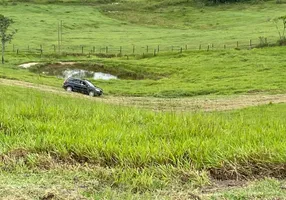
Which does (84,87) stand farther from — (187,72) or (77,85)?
(187,72)

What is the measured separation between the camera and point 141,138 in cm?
690

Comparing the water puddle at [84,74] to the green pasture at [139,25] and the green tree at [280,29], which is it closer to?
the green pasture at [139,25]

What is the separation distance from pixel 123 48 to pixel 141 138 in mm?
67143

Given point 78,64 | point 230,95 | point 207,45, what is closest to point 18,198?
point 230,95

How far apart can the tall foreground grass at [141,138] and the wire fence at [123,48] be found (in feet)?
194

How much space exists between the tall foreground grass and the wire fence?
194ft

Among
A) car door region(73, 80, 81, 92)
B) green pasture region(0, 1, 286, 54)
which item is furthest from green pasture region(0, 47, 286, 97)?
green pasture region(0, 1, 286, 54)

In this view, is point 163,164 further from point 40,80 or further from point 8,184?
point 40,80

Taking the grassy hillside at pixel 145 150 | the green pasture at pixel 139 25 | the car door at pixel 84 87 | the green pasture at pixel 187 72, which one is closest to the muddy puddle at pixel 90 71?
the green pasture at pixel 187 72

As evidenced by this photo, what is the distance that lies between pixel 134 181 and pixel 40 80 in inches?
1631

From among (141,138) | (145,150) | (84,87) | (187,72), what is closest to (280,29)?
(187,72)

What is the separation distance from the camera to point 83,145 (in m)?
6.46

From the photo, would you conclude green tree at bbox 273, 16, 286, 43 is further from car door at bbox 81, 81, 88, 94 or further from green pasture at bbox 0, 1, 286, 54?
car door at bbox 81, 81, 88, 94

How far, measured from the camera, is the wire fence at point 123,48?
68875mm
